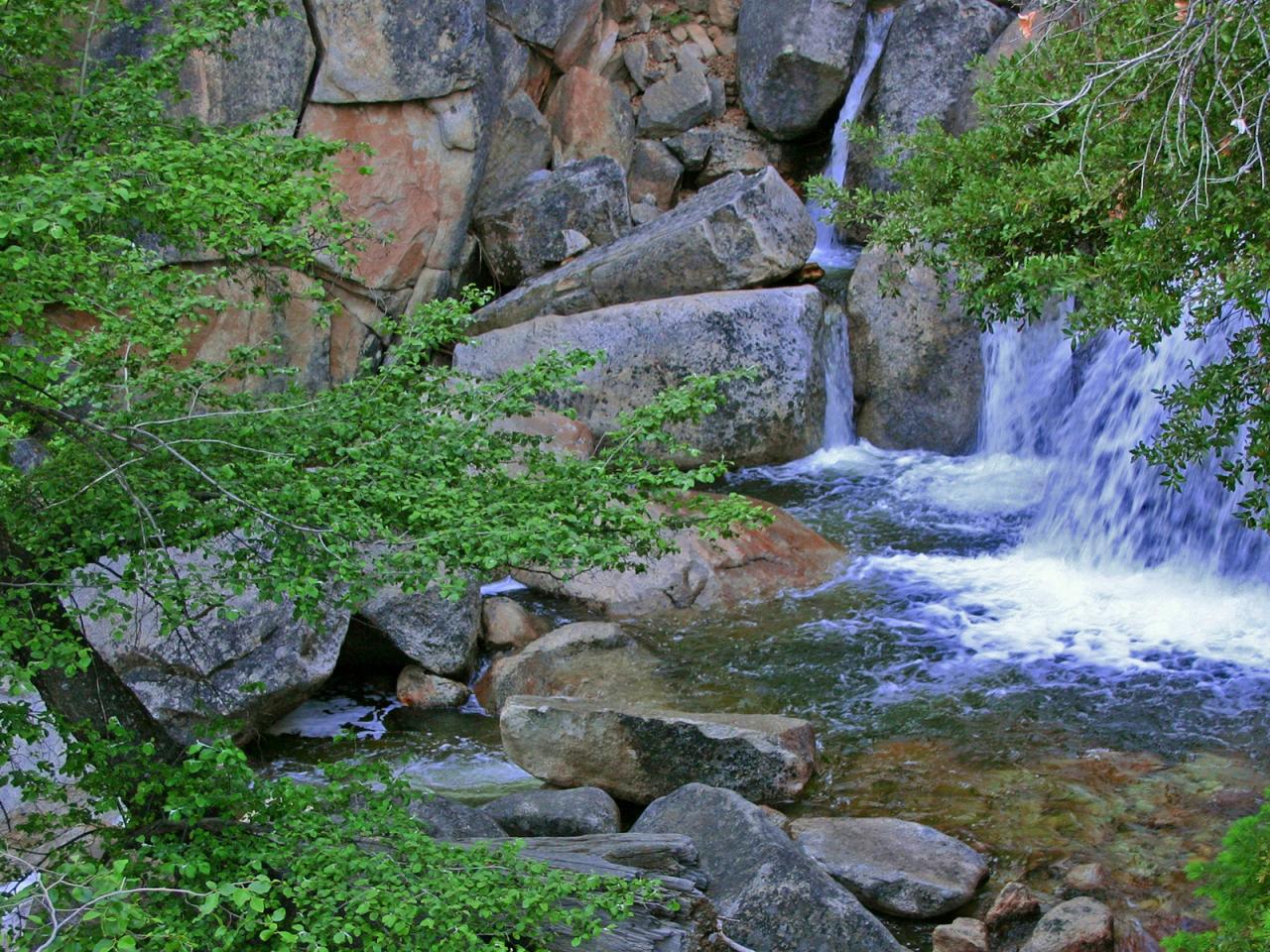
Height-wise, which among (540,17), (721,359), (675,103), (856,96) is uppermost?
(540,17)

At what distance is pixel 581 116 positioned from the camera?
55.4ft

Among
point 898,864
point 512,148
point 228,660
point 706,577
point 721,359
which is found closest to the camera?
point 898,864

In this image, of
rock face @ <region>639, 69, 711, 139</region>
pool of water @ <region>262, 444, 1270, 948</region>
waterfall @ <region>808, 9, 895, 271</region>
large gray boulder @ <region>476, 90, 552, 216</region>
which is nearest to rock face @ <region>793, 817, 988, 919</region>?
pool of water @ <region>262, 444, 1270, 948</region>

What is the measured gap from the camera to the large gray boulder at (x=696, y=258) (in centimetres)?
1391

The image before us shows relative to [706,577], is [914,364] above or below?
above

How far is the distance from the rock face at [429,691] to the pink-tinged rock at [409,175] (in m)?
6.00

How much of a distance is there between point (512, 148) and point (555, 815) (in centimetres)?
1116

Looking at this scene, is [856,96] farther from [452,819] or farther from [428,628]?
[452,819]

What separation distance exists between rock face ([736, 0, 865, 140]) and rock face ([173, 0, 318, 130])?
6828mm

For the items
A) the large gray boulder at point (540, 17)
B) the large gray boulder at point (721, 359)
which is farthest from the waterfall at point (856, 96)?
the large gray boulder at point (721, 359)

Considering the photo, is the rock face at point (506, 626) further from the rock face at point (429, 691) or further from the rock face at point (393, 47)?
the rock face at point (393, 47)

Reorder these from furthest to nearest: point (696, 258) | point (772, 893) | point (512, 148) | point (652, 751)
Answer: point (512, 148), point (696, 258), point (652, 751), point (772, 893)

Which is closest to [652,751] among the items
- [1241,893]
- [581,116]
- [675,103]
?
[1241,893]

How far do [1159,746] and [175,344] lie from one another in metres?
6.11
